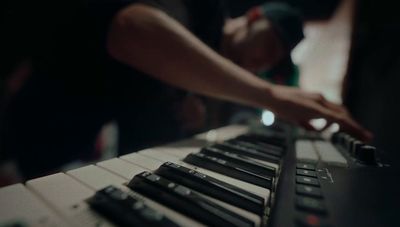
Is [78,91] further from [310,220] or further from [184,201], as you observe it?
[310,220]

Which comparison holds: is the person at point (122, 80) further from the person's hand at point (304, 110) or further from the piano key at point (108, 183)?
the piano key at point (108, 183)

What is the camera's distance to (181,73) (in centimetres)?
70

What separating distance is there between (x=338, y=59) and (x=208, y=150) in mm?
2477

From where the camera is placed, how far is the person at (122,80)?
68 cm

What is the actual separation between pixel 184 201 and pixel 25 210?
0.56 ft

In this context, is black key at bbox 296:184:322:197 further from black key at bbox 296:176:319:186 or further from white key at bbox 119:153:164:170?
white key at bbox 119:153:164:170

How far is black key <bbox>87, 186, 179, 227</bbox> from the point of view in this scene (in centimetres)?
27

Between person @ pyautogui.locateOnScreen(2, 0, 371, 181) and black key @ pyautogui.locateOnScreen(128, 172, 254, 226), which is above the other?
person @ pyautogui.locateOnScreen(2, 0, 371, 181)

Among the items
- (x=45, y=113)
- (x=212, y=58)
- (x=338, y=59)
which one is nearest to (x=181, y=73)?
(x=212, y=58)

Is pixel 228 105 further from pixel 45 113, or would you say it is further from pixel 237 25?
pixel 45 113

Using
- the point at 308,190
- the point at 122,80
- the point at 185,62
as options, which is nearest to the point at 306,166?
the point at 308,190

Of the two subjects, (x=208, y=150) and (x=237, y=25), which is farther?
(x=237, y=25)

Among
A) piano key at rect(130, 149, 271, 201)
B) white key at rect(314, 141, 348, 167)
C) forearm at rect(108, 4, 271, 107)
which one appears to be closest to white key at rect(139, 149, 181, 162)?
piano key at rect(130, 149, 271, 201)

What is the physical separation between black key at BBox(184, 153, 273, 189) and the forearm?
0.24m
